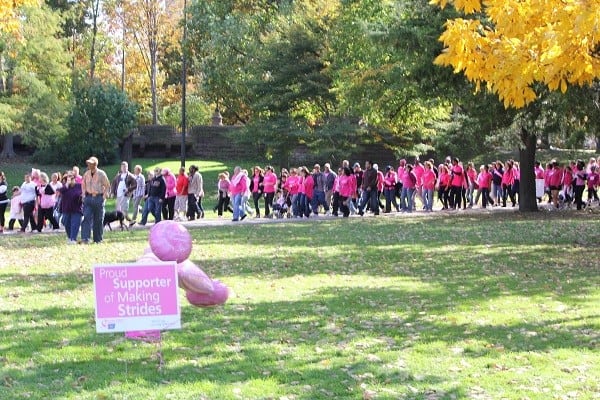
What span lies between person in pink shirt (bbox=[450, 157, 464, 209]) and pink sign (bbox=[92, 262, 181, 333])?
993 inches

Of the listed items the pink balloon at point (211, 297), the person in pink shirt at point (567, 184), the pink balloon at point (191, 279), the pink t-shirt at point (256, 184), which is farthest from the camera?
the person in pink shirt at point (567, 184)

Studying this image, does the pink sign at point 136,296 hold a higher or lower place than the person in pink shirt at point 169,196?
lower

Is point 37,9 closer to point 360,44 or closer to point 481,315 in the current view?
point 360,44

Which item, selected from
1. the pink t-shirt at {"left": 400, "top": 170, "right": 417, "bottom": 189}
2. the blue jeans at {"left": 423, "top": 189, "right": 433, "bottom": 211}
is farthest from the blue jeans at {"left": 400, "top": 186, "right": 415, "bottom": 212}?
the blue jeans at {"left": 423, "top": 189, "right": 433, "bottom": 211}

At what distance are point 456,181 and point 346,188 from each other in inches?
189

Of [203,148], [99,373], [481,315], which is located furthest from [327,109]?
[99,373]

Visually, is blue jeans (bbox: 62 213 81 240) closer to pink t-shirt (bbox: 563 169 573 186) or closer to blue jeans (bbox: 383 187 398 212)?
blue jeans (bbox: 383 187 398 212)

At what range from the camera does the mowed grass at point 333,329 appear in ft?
26.0

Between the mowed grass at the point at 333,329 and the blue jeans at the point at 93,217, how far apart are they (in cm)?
113

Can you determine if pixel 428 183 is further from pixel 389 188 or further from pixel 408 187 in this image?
pixel 389 188

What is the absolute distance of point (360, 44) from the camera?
4128 cm

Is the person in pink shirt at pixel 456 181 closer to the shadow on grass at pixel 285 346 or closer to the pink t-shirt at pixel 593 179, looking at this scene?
the pink t-shirt at pixel 593 179

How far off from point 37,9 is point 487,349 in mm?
42351

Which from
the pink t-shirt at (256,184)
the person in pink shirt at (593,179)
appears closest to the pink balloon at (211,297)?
the pink t-shirt at (256,184)
